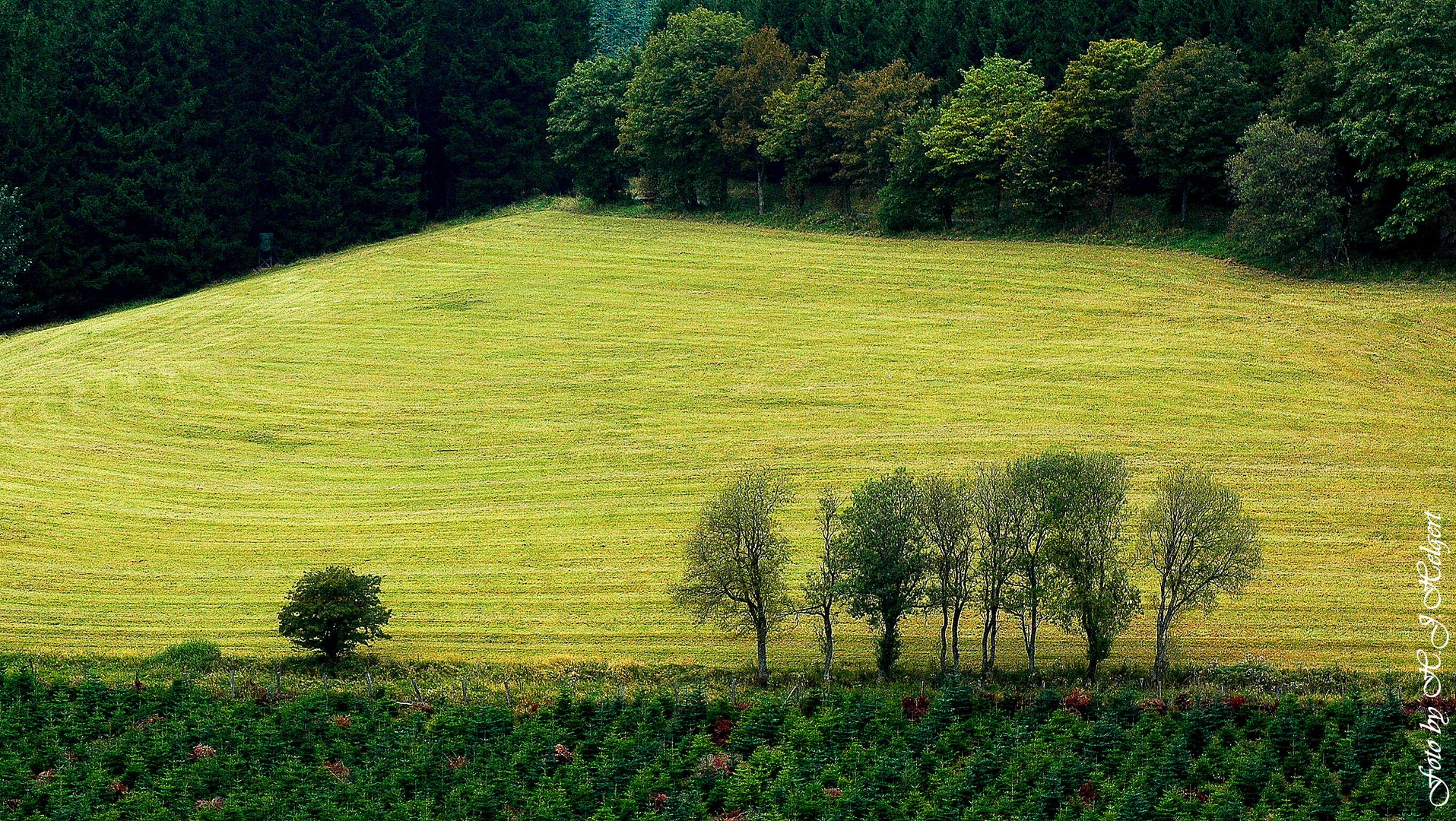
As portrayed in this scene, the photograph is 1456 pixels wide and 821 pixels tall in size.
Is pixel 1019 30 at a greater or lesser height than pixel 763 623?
greater

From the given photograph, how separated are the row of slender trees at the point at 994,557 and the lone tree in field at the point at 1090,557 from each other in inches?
1.8

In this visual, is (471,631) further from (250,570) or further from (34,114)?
(34,114)

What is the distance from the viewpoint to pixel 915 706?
42.8 metres

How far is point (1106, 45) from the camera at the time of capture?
90.9 metres

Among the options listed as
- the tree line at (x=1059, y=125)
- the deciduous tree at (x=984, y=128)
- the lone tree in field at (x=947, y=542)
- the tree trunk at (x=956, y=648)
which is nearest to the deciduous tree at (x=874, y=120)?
the tree line at (x=1059, y=125)

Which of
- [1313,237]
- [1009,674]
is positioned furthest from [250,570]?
[1313,237]

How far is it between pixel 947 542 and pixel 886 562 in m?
2.16

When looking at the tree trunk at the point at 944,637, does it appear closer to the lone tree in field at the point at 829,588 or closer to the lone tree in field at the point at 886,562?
Answer: the lone tree in field at the point at 886,562

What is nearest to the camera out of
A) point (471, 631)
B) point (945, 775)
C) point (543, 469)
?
point (945, 775)

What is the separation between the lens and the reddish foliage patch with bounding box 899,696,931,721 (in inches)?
1667

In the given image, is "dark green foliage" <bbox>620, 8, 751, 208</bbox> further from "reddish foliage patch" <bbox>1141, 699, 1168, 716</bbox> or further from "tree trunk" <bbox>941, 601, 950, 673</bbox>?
"reddish foliage patch" <bbox>1141, 699, 1168, 716</bbox>

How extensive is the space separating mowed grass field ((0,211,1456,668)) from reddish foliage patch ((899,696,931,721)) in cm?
496

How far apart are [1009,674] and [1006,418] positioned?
24021 mm

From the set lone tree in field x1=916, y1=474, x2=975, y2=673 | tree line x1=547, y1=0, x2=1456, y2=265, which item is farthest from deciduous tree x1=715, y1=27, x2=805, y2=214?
lone tree in field x1=916, y1=474, x2=975, y2=673
